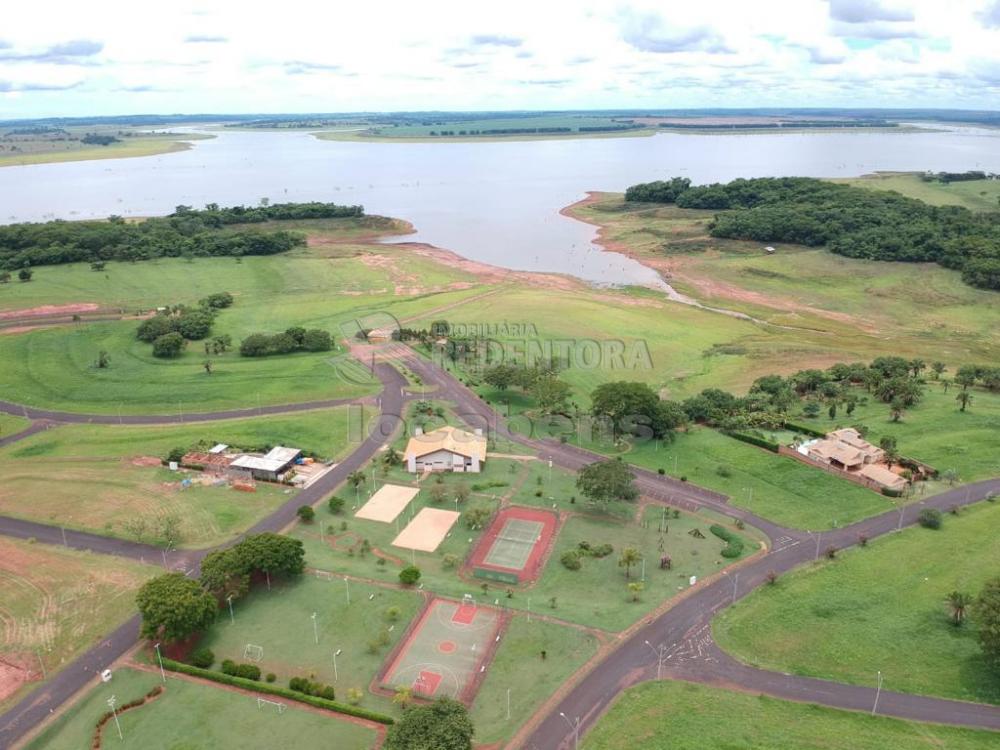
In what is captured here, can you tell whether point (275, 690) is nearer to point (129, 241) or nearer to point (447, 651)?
point (447, 651)

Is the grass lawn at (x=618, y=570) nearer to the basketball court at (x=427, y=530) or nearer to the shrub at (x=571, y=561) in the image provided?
the shrub at (x=571, y=561)

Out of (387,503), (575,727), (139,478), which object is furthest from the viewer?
(139,478)

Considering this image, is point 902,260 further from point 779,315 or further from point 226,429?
point 226,429

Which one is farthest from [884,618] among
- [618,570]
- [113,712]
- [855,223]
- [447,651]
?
[855,223]

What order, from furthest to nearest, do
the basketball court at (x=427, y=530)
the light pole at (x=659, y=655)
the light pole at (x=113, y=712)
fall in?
the basketball court at (x=427, y=530), the light pole at (x=659, y=655), the light pole at (x=113, y=712)

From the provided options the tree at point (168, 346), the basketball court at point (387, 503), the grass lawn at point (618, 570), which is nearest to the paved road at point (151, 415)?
the tree at point (168, 346)
